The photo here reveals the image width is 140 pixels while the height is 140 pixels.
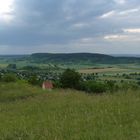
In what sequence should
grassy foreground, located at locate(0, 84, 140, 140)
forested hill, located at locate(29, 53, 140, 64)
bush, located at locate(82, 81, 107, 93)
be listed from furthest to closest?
forested hill, located at locate(29, 53, 140, 64) < bush, located at locate(82, 81, 107, 93) < grassy foreground, located at locate(0, 84, 140, 140)

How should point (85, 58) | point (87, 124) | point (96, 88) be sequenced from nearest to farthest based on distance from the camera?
point (87, 124), point (96, 88), point (85, 58)

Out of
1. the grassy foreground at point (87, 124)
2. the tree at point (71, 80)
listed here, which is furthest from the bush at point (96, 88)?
the grassy foreground at point (87, 124)

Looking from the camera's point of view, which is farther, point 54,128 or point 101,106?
point 101,106

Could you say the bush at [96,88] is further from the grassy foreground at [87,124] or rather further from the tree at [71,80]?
the grassy foreground at [87,124]

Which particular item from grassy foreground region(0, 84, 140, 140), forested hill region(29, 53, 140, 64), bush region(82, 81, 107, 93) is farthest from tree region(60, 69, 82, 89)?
forested hill region(29, 53, 140, 64)

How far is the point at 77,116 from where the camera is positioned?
812 cm

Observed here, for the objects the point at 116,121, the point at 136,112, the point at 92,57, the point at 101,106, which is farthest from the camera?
the point at 92,57

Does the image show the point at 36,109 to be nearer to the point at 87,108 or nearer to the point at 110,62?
the point at 87,108

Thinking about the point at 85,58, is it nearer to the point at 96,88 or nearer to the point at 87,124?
the point at 96,88

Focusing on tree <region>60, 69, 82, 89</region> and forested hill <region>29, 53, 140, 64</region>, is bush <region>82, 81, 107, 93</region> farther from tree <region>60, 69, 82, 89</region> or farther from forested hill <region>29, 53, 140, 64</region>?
forested hill <region>29, 53, 140, 64</region>

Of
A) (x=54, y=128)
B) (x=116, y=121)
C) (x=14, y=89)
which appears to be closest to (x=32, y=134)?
(x=54, y=128)

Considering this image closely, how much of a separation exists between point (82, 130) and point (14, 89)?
50.3 feet

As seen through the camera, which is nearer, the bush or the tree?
the bush

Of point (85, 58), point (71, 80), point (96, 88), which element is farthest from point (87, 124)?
point (85, 58)
